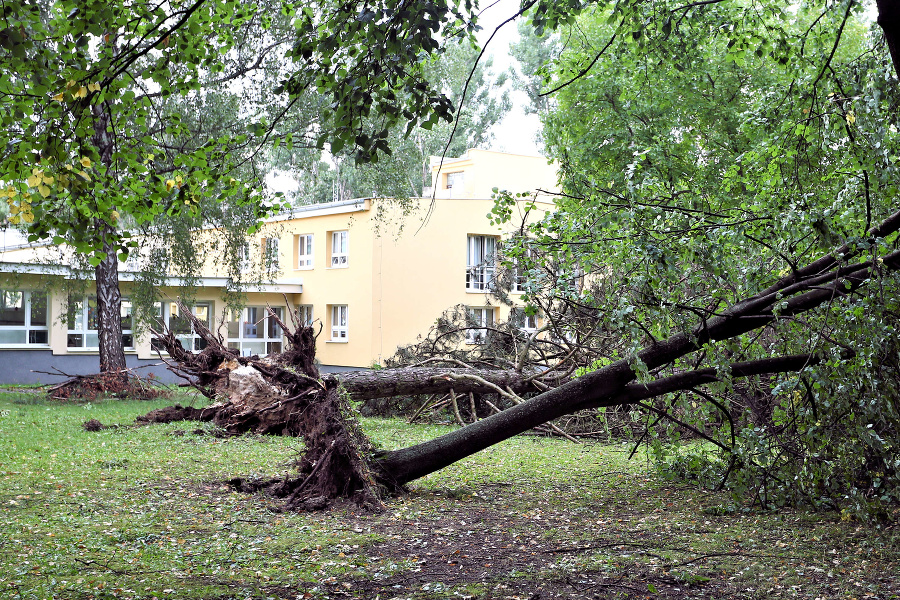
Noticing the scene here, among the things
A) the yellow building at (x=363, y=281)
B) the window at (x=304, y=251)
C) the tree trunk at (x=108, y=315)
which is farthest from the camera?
the window at (x=304, y=251)

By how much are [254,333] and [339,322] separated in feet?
11.1

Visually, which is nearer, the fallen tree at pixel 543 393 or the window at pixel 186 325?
the fallen tree at pixel 543 393

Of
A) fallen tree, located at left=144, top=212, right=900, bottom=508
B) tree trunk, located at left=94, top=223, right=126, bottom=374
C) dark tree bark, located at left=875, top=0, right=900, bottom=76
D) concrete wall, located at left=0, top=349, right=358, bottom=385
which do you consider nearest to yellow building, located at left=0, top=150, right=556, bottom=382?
concrete wall, located at left=0, top=349, right=358, bottom=385

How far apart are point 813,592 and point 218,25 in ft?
18.4

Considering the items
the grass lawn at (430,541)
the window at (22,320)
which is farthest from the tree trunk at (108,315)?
the grass lawn at (430,541)

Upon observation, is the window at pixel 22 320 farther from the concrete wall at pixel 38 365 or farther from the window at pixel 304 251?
Answer: the window at pixel 304 251

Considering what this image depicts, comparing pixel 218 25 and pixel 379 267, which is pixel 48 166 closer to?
pixel 218 25

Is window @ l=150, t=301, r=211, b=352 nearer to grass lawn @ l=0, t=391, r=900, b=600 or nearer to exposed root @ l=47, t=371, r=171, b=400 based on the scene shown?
exposed root @ l=47, t=371, r=171, b=400

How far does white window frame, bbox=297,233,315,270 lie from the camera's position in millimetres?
30234

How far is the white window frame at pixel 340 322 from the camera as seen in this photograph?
29006mm

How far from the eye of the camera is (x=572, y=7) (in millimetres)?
6086

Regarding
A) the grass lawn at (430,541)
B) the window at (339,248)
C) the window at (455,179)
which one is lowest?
the grass lawn at (430,541)

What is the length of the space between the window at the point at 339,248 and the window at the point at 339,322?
64.3 inches

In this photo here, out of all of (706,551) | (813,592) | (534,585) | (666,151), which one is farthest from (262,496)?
(666,151)
